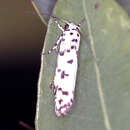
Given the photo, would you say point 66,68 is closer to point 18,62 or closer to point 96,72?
point 96,72

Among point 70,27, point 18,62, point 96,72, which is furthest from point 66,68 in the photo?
point 18,62

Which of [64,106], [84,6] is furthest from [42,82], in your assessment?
[84,6]

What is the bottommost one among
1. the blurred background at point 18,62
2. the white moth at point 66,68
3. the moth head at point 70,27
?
the blurred background at point 18,62

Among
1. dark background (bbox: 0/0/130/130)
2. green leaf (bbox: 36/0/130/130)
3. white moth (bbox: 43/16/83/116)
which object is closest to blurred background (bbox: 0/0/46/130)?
dark background (bbox: 0/0/130/130)

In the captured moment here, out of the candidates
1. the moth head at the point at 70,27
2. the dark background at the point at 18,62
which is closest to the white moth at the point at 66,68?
the moth head at the point at 70,27

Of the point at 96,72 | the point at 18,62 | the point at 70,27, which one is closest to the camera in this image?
the point at 96,72

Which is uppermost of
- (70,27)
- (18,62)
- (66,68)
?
(70,27)

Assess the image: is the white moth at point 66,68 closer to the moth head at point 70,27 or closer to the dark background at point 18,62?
the moth head at point 70,27

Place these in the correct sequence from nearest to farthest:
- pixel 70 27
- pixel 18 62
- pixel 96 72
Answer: pixel 96 72 → pixel 70 27 → pixel 18 62
